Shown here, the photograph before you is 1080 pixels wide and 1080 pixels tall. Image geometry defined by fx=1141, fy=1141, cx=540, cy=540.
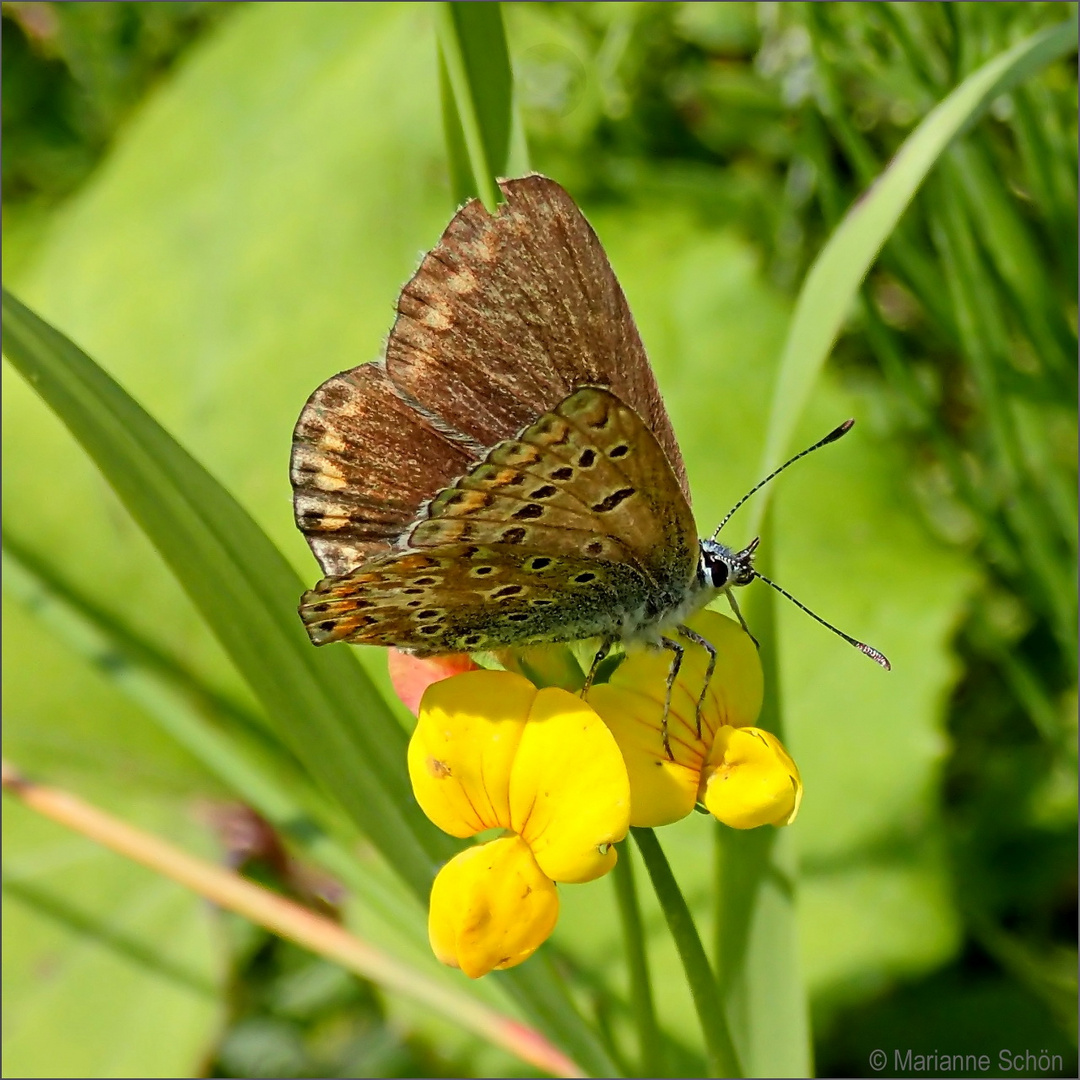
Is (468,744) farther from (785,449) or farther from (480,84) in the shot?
(480,84)

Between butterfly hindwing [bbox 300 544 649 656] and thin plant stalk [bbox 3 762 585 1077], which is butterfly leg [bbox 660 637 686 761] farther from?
thin plant stalk [bbox 3 762 585 1077]

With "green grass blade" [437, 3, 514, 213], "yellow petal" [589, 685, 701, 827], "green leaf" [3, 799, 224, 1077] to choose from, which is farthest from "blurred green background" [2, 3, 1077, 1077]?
"yellow petal" [589, 685, 701, 827]

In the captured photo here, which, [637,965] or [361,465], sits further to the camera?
[637,965]

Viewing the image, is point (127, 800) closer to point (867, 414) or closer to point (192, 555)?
point (192, 555)

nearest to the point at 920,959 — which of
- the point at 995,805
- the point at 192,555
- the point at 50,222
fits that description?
the point at 995,805

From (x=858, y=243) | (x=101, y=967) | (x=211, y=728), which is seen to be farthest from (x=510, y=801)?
(x=101, y=967)
